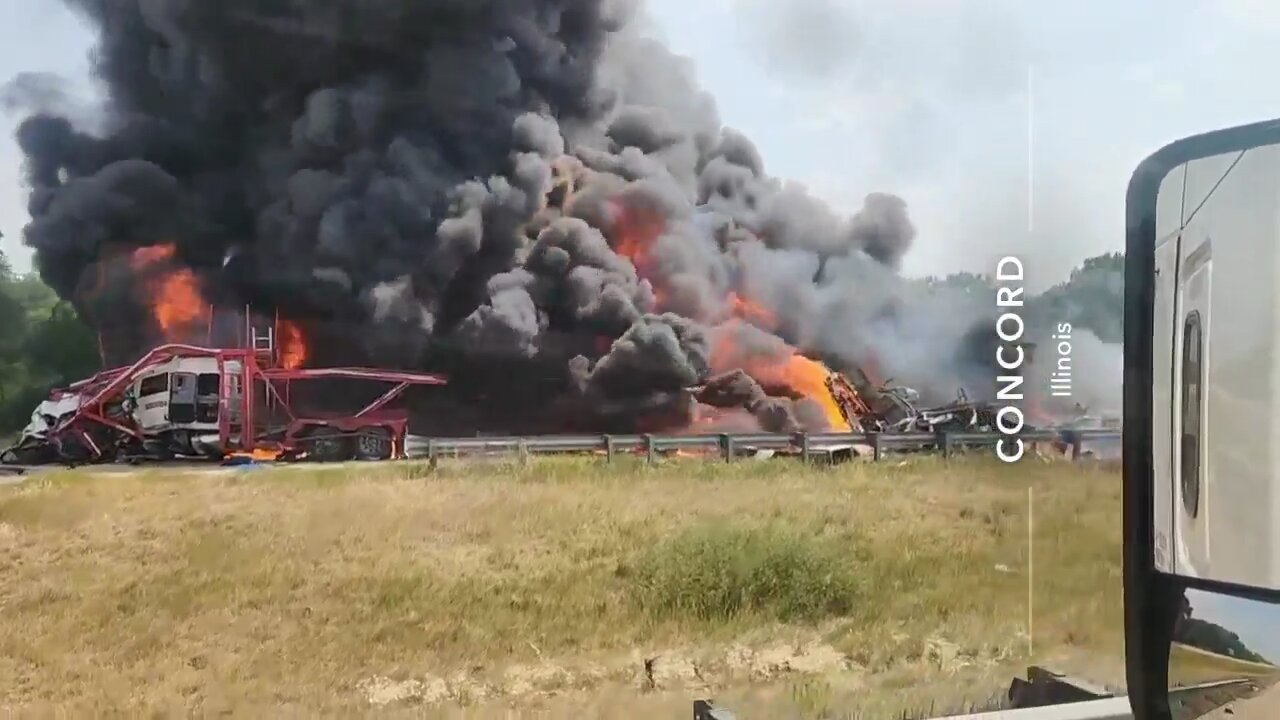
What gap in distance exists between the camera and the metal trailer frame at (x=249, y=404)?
239 cm

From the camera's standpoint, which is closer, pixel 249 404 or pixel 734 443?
pixel 249 404

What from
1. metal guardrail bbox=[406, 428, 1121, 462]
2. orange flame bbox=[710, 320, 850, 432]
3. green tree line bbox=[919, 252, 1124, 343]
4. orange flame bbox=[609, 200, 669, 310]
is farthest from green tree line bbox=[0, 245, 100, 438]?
green tree line bbox=[919, 252, 1124, 343]

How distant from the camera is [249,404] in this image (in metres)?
2.48

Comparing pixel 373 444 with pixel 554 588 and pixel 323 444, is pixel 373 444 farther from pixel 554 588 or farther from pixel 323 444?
pixel 554 588

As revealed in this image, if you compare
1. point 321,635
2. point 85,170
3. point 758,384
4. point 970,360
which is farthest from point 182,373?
point 970,360

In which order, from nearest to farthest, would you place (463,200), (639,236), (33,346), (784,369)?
(33,346) < (463,200) < (639,236) < (784,369)

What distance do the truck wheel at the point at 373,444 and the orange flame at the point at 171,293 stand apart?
452 millimetres

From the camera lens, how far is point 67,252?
2354 millimetres

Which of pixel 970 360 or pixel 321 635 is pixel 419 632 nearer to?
pixel 321 635

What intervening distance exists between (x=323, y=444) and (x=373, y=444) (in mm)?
118

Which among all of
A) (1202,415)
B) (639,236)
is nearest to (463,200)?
(639,236)

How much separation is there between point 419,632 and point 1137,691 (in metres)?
1.59

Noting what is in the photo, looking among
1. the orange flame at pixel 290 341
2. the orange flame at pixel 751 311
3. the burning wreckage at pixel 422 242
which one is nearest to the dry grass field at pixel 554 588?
the burning wreckage at pixel 422 242

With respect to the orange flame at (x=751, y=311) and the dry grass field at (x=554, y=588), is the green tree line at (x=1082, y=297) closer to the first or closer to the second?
the dry grass field at (x=554, y=588)
